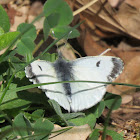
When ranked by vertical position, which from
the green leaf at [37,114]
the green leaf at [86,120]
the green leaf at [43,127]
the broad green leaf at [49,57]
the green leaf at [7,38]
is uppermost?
the green leaf at [7,38]

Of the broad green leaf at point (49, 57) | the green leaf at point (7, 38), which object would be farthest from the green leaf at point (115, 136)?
the green leaf at point (7, 38)

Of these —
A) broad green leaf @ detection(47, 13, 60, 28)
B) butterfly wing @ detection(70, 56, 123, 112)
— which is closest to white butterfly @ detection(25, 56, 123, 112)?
butterfly wing @ detection(70, 56, 123, 112)

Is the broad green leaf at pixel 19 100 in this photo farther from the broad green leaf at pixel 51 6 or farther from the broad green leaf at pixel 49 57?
the broad green leaf at pixel 51 6

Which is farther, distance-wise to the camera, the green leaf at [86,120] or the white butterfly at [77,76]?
the green leaf at [86,120]

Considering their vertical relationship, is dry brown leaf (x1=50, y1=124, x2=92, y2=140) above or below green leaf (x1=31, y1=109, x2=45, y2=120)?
below

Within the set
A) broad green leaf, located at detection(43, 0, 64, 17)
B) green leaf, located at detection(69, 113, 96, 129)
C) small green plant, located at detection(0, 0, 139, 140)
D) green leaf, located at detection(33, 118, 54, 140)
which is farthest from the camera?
broad green leaf, located at detection(43, 0, 64, 17)

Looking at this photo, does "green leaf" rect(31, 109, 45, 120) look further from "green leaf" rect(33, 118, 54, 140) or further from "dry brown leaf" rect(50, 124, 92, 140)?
"green leaf" rect(33, 118, 54, 140)
